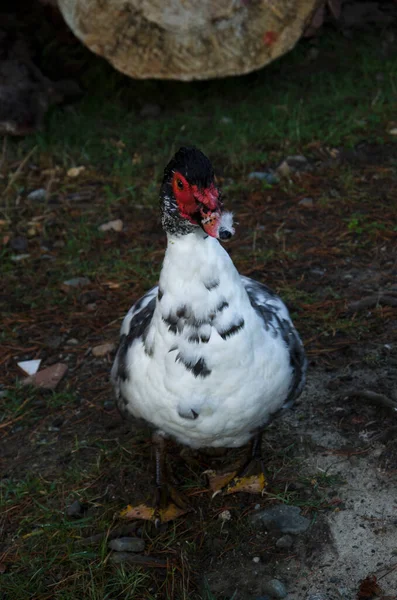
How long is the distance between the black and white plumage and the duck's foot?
264mm

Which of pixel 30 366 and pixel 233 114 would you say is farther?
pixel 233 114

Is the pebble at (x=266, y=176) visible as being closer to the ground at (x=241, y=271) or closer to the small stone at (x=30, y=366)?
the ground at (x=241, y=271)

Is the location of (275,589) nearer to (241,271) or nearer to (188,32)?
(241,271)

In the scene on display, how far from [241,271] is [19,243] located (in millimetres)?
1249

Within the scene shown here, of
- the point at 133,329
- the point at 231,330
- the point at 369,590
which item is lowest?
the point at 369,590

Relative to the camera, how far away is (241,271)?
394cm

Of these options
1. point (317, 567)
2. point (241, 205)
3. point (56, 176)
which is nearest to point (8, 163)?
point (56, 176)

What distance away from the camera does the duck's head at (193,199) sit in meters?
2.18

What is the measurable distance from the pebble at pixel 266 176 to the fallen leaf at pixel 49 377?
5.61 ft

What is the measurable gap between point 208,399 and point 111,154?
2.96 m

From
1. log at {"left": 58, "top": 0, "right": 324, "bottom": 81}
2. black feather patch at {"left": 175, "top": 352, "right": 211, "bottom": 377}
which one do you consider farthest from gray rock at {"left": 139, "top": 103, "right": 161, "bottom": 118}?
black feather patch at {"left": 175, "top": 352, "right": 211, "bottom": 377}

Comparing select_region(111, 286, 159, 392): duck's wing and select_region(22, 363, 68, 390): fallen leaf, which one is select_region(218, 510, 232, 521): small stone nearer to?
select_region(111, 286, 159, 392): duck's wing

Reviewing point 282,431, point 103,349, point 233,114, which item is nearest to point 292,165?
point 233,114

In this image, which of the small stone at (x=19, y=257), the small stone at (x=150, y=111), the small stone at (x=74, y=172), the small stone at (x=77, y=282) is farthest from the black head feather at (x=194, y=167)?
the small stone at (x=150, y=111)
